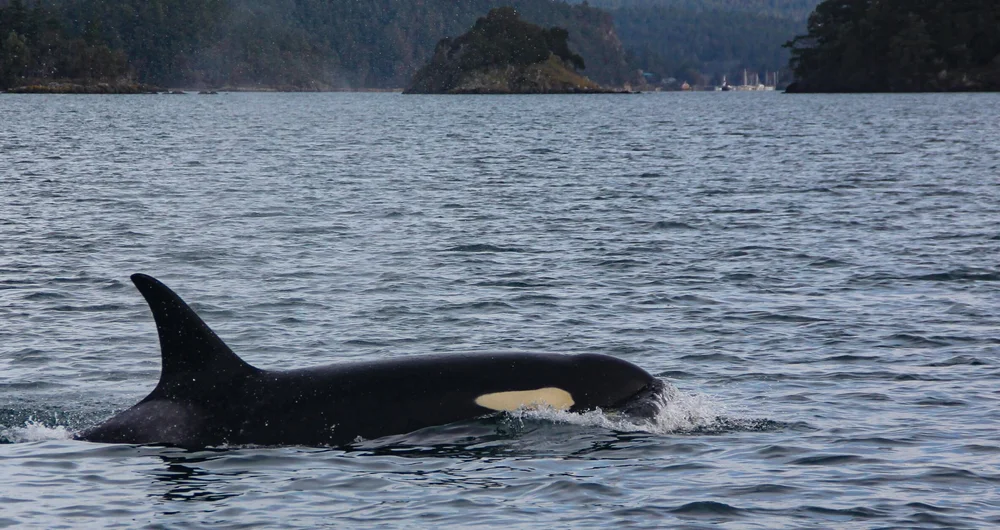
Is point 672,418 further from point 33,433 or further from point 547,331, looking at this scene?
point 33,433

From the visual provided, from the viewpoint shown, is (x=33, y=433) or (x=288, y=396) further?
(x=33, y=433)

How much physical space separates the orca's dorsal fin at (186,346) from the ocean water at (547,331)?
2.46ft

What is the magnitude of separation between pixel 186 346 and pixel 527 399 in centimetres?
312

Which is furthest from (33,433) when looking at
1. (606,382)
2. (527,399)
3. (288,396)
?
(606,382)

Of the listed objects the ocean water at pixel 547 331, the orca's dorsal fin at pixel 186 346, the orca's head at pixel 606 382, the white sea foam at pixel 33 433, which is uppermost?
the orca's dorsal fin at pixel 186 346

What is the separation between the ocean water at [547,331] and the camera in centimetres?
1098

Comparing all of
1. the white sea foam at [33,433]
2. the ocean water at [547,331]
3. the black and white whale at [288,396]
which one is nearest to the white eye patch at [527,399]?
the black and white whale at [288,396]

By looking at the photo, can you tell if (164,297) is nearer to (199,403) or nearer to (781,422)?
(199,403)

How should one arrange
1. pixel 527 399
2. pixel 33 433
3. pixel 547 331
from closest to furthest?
pixel 527 399 < pixel 33 433 < pixel 547 331

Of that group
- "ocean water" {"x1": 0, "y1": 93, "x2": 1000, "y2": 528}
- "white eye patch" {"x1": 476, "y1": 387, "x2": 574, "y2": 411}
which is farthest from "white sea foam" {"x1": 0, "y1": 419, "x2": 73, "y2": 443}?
"white eye patch" {"x1": 476, "y1": 387, "x2": 574, "y2": 411}

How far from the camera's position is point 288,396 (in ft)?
39.1

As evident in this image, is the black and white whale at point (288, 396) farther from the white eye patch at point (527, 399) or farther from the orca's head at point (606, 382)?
the orca's head at point (606, 382)

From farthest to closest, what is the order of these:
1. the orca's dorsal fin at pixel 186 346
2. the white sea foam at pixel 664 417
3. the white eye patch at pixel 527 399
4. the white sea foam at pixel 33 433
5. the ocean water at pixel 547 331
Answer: the white sea foam at pixel 33 433 < the white sea foam at pixel 664 417 < the white eye patch at pixel 527 399 < the orca's dorsal fin at pixel 186 346 < the ocean water at pixel 547 331

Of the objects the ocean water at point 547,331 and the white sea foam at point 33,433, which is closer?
the ocean water at point 547,331
